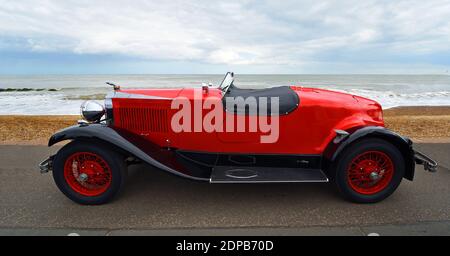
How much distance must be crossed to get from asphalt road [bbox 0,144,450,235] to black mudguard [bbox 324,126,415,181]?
44cm

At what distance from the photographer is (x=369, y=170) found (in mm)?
3268

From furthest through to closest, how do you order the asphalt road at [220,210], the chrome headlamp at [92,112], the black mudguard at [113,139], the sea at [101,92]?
the sea at [101,92] → the chrome headlamp at [92,112] → the black mudguard at [113,139] → the asphalt road at [220,210]

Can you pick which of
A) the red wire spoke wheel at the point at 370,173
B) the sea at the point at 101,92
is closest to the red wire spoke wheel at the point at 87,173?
the red wire spoke wheel at the point at 370,173

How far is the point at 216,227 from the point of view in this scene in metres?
2.74

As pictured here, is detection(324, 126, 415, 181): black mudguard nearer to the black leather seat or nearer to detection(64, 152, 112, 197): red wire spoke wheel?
the black leather seat

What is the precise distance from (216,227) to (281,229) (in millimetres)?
595

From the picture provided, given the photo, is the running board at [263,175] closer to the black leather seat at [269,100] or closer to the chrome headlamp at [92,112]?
the black leather seat at [269,100]

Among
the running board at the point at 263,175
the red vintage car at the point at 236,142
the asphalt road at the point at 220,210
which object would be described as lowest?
the asphalt road at the point at 220,210

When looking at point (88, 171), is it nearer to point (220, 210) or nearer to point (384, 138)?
point (220, 210)

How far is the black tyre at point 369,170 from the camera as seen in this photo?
10.5 ft

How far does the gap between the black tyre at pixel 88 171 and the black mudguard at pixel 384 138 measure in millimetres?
2338

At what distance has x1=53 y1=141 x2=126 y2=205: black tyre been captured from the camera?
3.15 metres

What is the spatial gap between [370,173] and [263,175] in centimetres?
117
